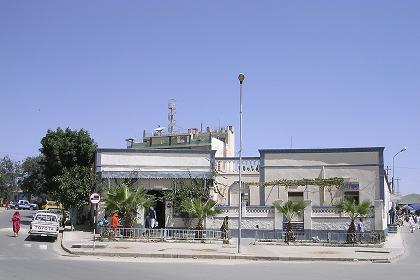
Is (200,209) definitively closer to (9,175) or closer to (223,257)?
(223,257)

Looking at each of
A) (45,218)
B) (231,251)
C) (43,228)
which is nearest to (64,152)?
(45,218)

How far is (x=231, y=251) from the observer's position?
24.0 meters

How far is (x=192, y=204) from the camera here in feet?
95.5

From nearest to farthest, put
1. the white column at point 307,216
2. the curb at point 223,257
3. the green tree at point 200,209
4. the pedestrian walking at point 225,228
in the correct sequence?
the curb at point 223,257 < the pedestrian walking at point 225,228 < the green tree at point 200,209 < the white column at point 307,216

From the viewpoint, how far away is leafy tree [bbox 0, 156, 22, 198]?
4173 inches

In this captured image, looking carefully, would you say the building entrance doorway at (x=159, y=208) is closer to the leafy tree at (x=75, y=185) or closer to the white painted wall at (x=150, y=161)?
Answer: the white painted wall at (x=150, y=161)

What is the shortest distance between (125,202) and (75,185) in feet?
28.1

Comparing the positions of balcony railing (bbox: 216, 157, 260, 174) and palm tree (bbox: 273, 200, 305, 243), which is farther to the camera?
balcony railing (bbox: 216, 157, 260, 174)

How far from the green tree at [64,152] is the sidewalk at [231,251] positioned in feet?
34.6

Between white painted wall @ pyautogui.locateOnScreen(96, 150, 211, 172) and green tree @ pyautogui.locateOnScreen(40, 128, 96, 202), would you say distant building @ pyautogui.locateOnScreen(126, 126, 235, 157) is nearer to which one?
green tree @ pyautogui.locateOnScreen(40, 128, 96, 202)

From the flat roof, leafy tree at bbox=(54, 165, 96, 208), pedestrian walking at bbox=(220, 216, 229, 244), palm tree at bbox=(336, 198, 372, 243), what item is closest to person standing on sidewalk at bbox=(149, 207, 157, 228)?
pedestrian walking at bbox=(220, 216, 229, 244)

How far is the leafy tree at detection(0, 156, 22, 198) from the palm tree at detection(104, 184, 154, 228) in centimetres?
8381

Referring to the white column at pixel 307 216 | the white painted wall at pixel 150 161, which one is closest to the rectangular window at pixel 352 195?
the white column at pixel 307 216

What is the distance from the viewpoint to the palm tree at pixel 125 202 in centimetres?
2823
